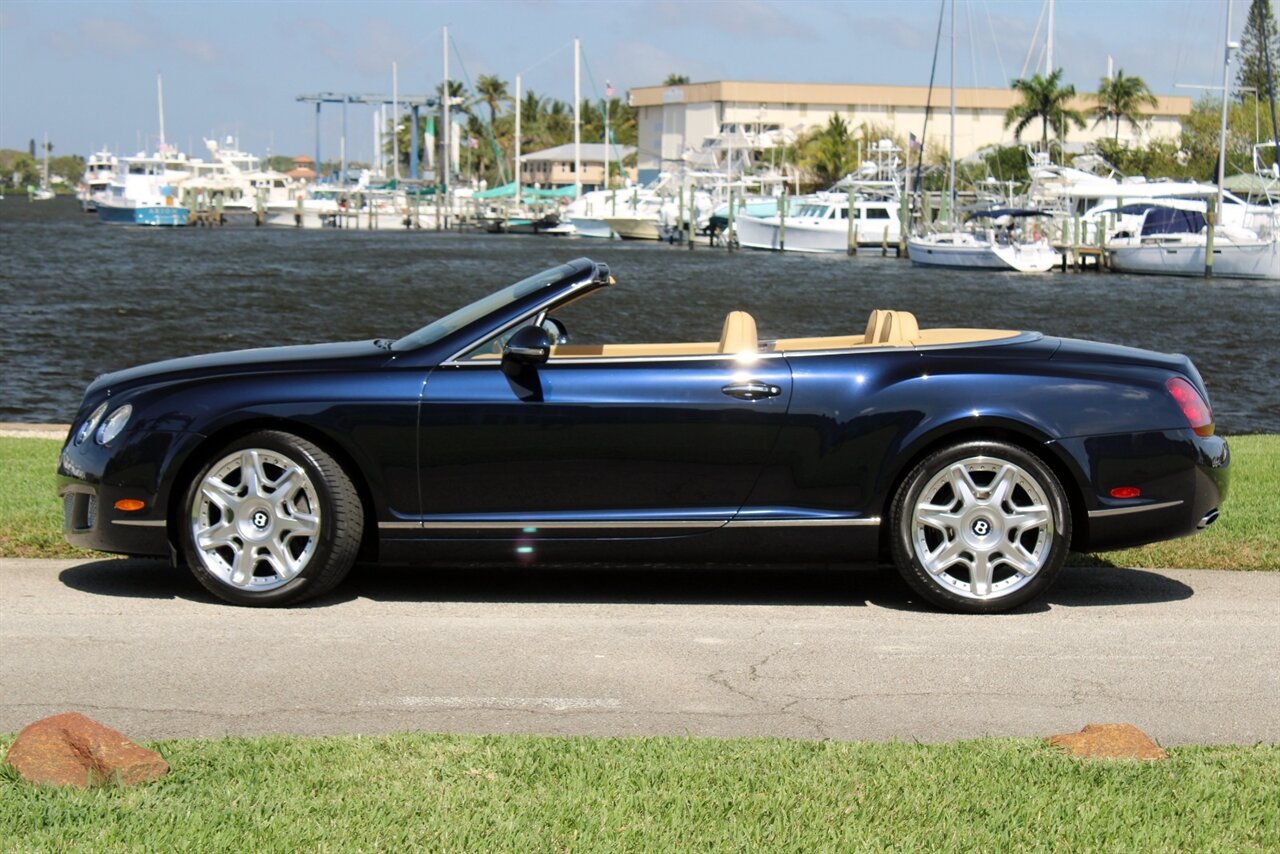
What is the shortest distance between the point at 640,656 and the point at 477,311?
185 centimetres

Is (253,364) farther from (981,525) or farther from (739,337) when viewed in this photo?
(981,525)

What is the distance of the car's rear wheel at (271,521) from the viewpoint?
645 cm

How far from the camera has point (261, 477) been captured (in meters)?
6.50

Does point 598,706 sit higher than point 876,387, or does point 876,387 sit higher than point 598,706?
point 876,387

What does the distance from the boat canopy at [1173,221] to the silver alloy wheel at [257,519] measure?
191 feet

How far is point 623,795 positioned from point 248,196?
407 feet

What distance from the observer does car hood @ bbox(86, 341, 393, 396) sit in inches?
261

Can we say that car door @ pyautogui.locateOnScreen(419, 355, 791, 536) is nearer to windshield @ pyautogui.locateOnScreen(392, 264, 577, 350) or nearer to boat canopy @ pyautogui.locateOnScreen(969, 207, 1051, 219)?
windshield @ pyautogui.locateOnScreen(392, 264, 577, 350)

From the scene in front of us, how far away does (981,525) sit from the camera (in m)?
6.49

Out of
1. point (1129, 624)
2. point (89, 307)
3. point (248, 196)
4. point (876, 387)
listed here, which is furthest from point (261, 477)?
point (248, 196)

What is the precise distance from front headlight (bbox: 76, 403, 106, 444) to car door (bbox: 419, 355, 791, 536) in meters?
1.40

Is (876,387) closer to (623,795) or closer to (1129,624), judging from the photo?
(1129,624)

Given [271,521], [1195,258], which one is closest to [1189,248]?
[1195,258]

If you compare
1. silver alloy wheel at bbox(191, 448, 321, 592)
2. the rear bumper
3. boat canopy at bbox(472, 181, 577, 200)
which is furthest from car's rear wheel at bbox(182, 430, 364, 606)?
boat canopy at bbox(472, 181, 577, 200)
